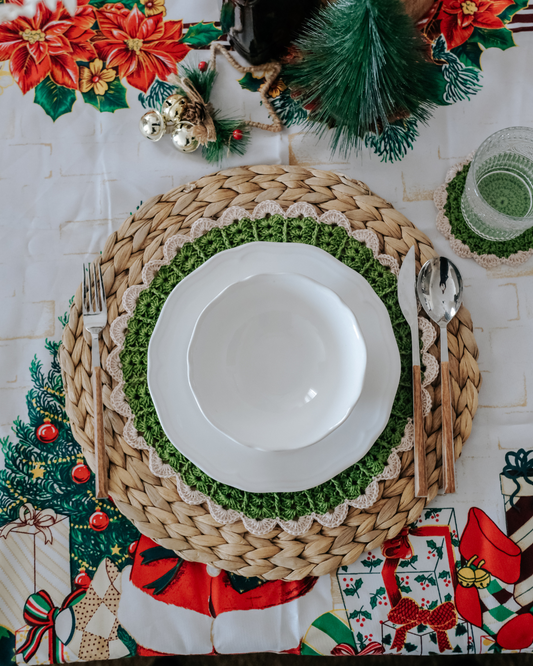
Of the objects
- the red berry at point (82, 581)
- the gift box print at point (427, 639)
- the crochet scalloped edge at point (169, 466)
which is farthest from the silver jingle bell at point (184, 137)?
the gift box print at point (427, 639)

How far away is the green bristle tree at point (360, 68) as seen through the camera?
0.59 metres

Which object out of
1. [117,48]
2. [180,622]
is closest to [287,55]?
[117,48]

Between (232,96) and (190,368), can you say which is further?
(232,96)

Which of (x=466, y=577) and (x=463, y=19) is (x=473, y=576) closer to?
(x=466, y=577)

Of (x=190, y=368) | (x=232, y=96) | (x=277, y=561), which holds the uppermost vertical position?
(x=232, y=96)

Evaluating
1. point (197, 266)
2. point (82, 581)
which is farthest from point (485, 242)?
point (82, 581)

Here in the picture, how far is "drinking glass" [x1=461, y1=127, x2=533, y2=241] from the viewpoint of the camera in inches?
26.8

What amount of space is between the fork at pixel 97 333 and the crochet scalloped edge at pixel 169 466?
2cm

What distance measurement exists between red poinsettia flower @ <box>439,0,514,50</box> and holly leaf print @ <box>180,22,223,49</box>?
1.16 feet

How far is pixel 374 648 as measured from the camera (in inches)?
26.2

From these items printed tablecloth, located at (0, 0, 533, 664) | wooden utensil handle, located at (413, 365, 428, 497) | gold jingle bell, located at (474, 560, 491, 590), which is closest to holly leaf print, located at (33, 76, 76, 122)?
printed tablecloth, located at (0, 0, 533, 664)

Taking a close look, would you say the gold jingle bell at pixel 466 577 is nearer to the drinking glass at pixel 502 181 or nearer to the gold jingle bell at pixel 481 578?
the gold jingle bell at pixel 481 578

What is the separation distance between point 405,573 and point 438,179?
1.88 ft

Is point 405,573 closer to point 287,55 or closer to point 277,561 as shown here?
point 277,561
